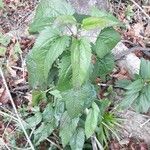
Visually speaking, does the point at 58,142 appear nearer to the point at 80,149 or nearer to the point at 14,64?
the point at 80,149

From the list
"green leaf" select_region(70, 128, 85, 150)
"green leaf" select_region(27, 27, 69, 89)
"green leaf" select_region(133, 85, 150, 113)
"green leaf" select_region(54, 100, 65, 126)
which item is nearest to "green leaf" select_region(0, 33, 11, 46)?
"green leaf" select_region(54, 100, 65, 126)

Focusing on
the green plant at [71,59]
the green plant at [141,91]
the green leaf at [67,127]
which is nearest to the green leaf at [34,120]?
the green plant at [71,59]

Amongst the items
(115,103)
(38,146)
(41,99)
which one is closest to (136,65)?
(115,103)

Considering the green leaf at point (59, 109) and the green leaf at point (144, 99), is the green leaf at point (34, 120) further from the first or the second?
the green leaf at point (144, 99)

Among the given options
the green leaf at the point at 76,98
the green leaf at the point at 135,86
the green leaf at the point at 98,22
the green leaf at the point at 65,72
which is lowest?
the green leaf at the point at 135,86

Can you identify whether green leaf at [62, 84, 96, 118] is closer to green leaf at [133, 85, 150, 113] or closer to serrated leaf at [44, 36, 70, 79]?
serrated leaf at [44, 36, 70, 79]
